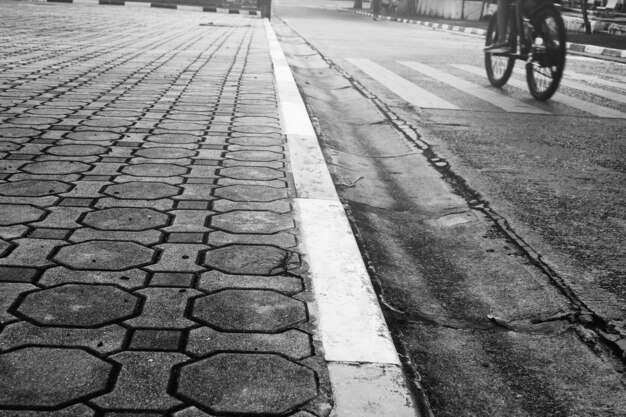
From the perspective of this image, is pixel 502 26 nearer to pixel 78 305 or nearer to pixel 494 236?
pixel 494 236

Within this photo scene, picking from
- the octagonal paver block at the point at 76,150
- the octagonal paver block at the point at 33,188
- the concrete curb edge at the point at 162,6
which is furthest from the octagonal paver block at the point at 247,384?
the concrete curb edge at the point at 162,6

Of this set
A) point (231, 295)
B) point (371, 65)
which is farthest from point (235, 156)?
point (371, 65)

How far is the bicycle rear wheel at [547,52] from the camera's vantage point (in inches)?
267

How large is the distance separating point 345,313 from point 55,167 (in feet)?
7.44

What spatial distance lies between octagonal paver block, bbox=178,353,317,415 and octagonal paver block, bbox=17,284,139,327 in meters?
0.42

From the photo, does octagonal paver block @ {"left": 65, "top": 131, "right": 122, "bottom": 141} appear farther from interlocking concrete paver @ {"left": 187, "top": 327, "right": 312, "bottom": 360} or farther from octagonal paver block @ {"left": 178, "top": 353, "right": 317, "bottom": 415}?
octagonal paver block @ {"left": 178, "top": 353, "right": 317, "bottom": 415}

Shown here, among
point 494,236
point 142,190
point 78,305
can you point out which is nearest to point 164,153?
point 142,190

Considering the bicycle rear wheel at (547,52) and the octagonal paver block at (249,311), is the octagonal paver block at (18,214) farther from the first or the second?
the bicycle rear wheel at (547,52)

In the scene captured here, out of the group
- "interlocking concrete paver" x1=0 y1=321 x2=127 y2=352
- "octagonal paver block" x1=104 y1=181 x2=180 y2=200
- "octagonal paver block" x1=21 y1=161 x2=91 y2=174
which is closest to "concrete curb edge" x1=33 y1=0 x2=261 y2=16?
"octagonal paver block" x1=21 y1=161 x2=91 y2=174

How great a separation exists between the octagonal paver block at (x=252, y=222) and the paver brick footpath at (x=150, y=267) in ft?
0.04

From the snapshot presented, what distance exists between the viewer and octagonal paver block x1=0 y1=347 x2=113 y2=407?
182 cm

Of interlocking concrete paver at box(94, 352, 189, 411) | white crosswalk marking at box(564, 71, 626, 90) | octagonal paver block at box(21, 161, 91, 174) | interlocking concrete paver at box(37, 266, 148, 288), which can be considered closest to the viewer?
interlocking concrete paver at box(94, 352, 189, 411)

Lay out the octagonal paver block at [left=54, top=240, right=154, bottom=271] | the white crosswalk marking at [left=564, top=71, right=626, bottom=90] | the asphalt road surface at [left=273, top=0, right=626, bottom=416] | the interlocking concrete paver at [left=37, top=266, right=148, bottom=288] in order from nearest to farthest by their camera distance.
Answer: the asphalt road surface at [left=273, top=0, right=626, bottom=416], the interlocking concrete paver at [left=37, top=266, right=148, bottom=288], the octagonal paver block at [left=54, top=240, right=154, bottom=271], the white crosswalk marking at [left=564, top=71, right=626, bottom=90]

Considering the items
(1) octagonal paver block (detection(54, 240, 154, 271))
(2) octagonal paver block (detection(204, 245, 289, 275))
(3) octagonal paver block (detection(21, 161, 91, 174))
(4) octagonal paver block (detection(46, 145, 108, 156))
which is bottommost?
(1) octagonal paver block (detection(54, 240, 154, 271))
